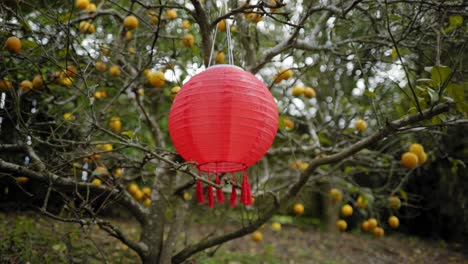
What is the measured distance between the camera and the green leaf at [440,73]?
153cm

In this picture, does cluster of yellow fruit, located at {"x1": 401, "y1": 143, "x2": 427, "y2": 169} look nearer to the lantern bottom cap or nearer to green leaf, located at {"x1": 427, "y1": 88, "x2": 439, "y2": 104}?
green leaf, located at {"x1": 427, "y1": 88, "x2": 439, "y2": 104}

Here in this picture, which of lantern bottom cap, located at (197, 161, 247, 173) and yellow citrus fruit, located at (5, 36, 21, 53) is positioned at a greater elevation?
yellow citrus fruit, located at (5, 36, 21, 53)

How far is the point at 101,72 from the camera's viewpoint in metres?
3.09

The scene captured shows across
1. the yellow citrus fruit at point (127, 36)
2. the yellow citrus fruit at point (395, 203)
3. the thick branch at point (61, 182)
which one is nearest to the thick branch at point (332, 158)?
the thick branch at point (61, 182)

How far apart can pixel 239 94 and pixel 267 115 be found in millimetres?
159

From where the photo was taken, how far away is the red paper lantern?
1.48 metres

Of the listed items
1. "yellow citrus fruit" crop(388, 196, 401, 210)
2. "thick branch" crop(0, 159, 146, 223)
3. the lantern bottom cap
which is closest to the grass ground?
"thick branch" crop(0, 159, 146, 223)

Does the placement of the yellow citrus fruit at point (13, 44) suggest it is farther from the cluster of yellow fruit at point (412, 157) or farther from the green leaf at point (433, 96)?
the cluster of yellow fruit at point (412, 157)

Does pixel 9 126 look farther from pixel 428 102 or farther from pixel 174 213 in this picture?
pixel 428 102

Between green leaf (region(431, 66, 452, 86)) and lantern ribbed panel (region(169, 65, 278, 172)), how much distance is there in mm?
680

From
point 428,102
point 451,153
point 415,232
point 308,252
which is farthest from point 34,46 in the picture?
point 415,232

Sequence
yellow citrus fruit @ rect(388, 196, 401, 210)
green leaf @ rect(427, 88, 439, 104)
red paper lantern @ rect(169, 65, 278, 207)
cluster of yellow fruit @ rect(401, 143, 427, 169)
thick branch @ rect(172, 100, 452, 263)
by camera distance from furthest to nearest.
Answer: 1. yellow citrus fruit @ rect(388, 196, 401, 210)
2. cluster of yellow fruit @ rect(401, 143, 427, 169)
3. thick branch @ rect(172, 100, 452, 263)
4. green leaf @ rect(427, 88, 439, 104)
5. red paper lantern @ rect(169, 65, 278, 207)

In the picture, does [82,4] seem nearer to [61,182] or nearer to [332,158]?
[61,182]

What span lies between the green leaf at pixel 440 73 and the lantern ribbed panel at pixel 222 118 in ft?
2.23
